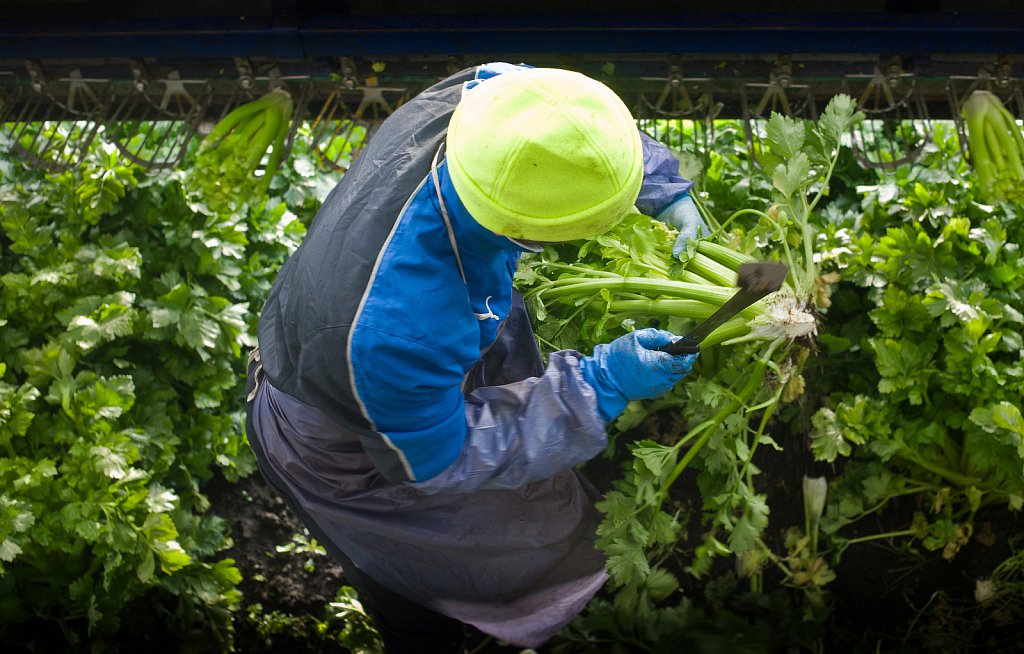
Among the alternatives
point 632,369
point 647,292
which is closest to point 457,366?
point 632,369

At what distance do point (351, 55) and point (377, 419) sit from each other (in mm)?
1123

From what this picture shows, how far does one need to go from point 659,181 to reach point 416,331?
838 millimetres

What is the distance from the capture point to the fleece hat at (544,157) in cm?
146

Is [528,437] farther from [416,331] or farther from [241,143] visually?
[241,143]

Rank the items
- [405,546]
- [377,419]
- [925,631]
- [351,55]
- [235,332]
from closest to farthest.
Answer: [377,419]
[405,546]
[351,55]
[925,631]
[235,332]

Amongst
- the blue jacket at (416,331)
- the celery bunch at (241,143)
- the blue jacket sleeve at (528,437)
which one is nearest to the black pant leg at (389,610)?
the blue jacket at (416,331)

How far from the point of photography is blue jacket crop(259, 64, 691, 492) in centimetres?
162

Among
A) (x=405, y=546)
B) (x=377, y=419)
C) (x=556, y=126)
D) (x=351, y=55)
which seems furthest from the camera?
(x=351, y=55)

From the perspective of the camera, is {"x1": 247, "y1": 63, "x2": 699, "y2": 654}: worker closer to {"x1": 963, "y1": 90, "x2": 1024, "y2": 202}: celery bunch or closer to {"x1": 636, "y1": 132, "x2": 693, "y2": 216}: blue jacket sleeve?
Result: {"x1": 636, "y1": 132, "x2": 693, "y2": 216}: blue jacket sleeve

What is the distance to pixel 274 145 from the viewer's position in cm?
269

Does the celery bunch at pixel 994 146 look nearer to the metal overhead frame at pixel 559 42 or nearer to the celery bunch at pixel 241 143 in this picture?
the metal overhead frame at pixel 559 42

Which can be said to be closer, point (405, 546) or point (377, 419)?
point (377, 419)

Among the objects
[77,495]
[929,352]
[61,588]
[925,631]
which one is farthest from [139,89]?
[925,631]

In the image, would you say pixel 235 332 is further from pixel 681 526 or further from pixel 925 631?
pixel 925 631
